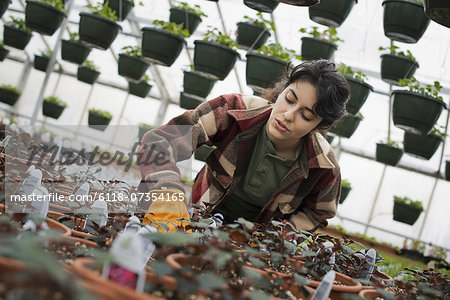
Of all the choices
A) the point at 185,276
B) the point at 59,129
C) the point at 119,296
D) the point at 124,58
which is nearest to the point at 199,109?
the point at 185,276

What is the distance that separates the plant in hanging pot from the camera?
6836 mm

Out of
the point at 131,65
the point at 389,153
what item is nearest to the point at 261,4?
the point at 131,65

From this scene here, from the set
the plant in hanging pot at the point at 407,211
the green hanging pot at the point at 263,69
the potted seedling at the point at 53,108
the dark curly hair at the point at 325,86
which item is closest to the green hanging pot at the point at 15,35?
the potted seedling at the point at 53,108

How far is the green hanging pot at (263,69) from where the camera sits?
402 centimetres

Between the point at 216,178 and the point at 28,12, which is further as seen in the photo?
the point at 28,12

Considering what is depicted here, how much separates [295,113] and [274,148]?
282 millimetres

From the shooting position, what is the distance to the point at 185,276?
0.82 meters

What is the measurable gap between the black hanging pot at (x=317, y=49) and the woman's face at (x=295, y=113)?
2.53 metres

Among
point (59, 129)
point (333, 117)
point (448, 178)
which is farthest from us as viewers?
point (59, 129)

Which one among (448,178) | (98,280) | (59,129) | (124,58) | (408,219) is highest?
(98,280)

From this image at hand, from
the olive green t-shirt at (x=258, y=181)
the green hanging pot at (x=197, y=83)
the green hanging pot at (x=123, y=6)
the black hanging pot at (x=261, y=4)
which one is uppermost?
the black hanging pot at (x=261, y=4)

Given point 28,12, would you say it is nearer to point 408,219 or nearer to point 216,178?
point 216,178

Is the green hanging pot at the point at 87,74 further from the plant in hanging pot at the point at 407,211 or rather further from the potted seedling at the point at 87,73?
the plant in hanging pot at the point at 407,211

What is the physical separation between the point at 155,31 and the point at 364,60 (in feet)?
13.5
